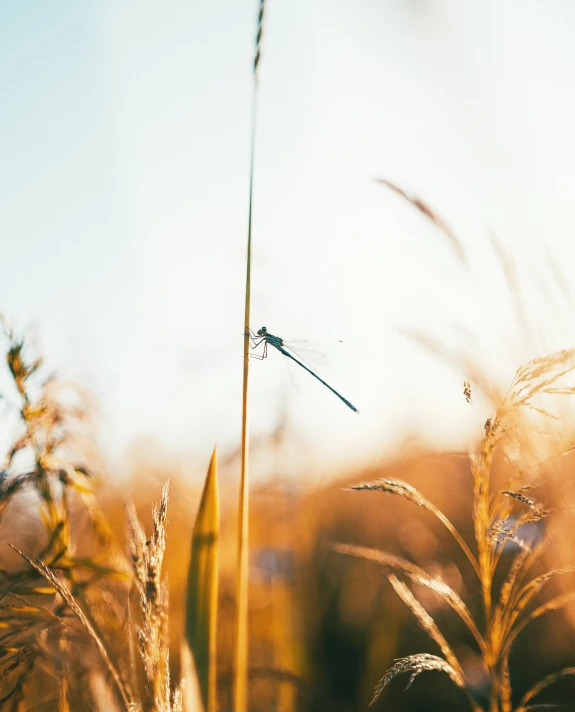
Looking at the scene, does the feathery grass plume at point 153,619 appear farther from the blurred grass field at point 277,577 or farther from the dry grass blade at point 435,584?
the dry grass blade at point 435,584

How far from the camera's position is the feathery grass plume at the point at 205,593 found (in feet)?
2.96

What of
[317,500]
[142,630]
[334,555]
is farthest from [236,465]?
[334,555]

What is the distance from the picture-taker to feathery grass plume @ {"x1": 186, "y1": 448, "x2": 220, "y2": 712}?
90 centimetres

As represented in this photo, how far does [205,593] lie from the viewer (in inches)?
37.9

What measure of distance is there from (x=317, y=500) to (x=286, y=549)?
0.61 m

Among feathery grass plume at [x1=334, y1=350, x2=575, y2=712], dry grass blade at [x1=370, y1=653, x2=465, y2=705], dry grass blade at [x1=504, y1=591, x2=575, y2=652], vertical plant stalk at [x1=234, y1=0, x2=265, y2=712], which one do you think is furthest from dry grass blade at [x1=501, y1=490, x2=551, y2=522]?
vertical plant stalk at [x1=234, y1=0, x2=265, y2=712]

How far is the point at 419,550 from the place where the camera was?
293 centimetres

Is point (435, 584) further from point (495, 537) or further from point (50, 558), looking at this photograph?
point (50, 558)

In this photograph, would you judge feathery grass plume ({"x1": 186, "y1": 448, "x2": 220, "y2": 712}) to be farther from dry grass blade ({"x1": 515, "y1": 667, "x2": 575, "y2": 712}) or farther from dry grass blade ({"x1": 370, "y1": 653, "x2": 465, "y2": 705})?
dry grass blade ({"x1": 515, "y1": 667, "x2": 575, "y2": 712})

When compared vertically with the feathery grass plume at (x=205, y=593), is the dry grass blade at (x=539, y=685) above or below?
below

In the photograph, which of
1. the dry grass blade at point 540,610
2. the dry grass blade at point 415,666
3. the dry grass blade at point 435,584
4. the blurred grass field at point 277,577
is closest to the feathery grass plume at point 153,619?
the blurred grass field at point 277,577

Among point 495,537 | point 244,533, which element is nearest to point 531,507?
point 495,537

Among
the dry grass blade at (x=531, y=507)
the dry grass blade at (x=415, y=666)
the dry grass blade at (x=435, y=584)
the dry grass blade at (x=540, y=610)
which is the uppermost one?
the dry grass blade at (x=531, y=507)

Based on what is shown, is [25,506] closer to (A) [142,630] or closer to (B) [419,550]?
(A) [142,630]
